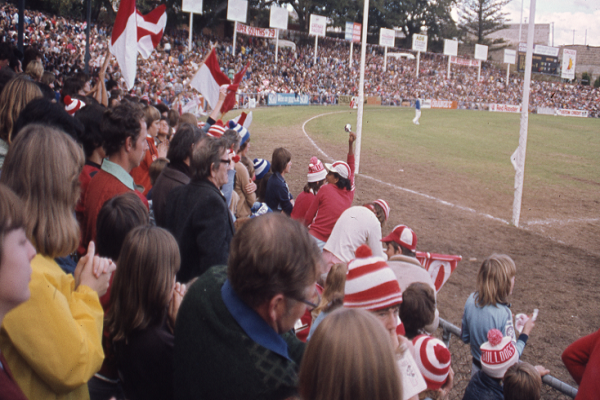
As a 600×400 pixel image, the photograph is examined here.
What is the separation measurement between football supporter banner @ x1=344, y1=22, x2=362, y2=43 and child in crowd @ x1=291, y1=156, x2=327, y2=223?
186ft

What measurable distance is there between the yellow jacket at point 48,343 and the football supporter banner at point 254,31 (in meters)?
54.2

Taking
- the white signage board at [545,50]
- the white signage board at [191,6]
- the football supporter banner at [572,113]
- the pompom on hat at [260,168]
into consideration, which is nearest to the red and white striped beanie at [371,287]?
the pompom on hat at [260,168]

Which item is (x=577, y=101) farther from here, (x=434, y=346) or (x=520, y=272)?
(x=434, y=346)

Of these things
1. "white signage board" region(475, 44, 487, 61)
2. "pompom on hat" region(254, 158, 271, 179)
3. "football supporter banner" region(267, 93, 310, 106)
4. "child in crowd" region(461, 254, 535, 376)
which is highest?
"white signage board" region(475, 44, 487, 61)

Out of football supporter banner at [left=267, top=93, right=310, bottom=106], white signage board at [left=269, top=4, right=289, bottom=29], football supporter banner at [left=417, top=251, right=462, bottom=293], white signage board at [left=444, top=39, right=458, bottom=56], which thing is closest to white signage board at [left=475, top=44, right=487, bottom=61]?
white signage board at [left=444, top=39, right=458, bottom=56]

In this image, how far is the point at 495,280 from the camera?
13.2 ft

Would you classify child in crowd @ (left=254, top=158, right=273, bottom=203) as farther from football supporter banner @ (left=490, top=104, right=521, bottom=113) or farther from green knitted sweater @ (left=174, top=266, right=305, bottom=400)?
football supporter banner @ (left=490, top=104, right=521, bottom=113)

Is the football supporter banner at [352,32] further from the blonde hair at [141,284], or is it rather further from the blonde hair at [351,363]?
the blonde hair at [351,363]

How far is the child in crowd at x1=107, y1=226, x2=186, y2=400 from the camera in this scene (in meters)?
2.32

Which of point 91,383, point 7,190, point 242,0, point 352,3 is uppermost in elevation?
point 352,3

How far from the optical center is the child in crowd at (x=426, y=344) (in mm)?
2889

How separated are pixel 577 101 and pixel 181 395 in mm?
79309

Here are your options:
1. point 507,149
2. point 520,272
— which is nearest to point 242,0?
point 507,149

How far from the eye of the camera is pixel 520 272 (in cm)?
875
